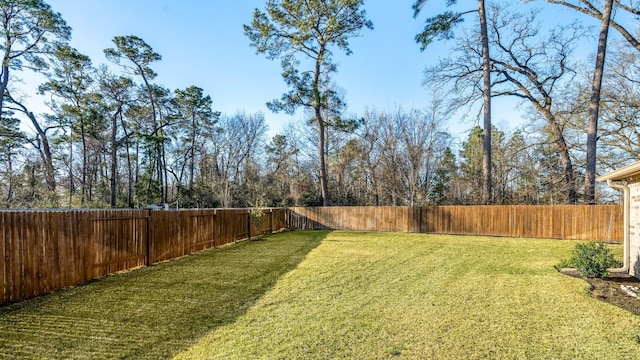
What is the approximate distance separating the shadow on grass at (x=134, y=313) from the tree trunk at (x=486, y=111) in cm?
1018

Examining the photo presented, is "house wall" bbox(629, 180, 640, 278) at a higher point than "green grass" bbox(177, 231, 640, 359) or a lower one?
higher

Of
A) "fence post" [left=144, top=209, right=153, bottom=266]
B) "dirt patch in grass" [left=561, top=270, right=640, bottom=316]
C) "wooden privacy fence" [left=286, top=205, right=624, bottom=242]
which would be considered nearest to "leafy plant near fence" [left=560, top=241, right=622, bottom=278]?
"dirt patch in grass" [left=561, top=270, right=640, bottom=316]

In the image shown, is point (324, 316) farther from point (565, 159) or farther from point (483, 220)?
point (565, 159)

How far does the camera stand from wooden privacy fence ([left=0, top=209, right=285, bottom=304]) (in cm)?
388

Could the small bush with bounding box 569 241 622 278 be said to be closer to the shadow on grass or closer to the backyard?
the backyard

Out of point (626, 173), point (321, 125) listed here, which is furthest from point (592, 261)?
point (321, 125)

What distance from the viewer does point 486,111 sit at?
13125mm

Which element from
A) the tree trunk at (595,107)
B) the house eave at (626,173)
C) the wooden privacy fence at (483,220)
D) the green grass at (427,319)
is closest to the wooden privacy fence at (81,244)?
the green grass at (427,319)

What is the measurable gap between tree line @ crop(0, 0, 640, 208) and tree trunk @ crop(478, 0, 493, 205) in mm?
64

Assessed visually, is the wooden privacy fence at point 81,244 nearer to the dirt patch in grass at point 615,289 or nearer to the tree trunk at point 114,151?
the dirt patch in grass at point 615,289

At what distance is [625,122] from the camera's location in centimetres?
1219

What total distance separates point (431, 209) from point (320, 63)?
29.5 ft

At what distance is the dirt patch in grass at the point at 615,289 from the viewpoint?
378 cm

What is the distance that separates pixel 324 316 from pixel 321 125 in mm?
13362
